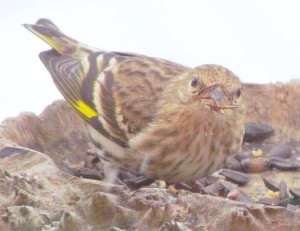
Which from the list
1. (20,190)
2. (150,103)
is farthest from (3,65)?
(20,190)

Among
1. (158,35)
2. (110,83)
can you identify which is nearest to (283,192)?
(110,83)

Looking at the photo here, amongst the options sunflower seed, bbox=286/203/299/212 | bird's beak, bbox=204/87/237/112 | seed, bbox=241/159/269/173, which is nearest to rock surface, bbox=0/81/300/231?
bird's beak, bbox=204/87/237/112

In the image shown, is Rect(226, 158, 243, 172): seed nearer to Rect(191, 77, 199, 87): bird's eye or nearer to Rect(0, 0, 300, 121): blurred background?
Rect(191, 77, 199, 87): bird's eye

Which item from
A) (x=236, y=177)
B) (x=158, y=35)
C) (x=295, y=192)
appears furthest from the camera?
(x=158, y=35)

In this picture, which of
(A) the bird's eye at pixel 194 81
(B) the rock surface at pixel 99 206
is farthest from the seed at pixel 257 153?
(B) the rock surface at pixel 99 206

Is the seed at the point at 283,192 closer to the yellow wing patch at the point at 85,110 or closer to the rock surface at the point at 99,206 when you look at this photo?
the yellow wing patch at the point at 85,110

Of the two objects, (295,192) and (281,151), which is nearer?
(295,192)

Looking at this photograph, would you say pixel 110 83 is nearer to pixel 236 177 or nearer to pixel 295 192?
pixel 236 177
